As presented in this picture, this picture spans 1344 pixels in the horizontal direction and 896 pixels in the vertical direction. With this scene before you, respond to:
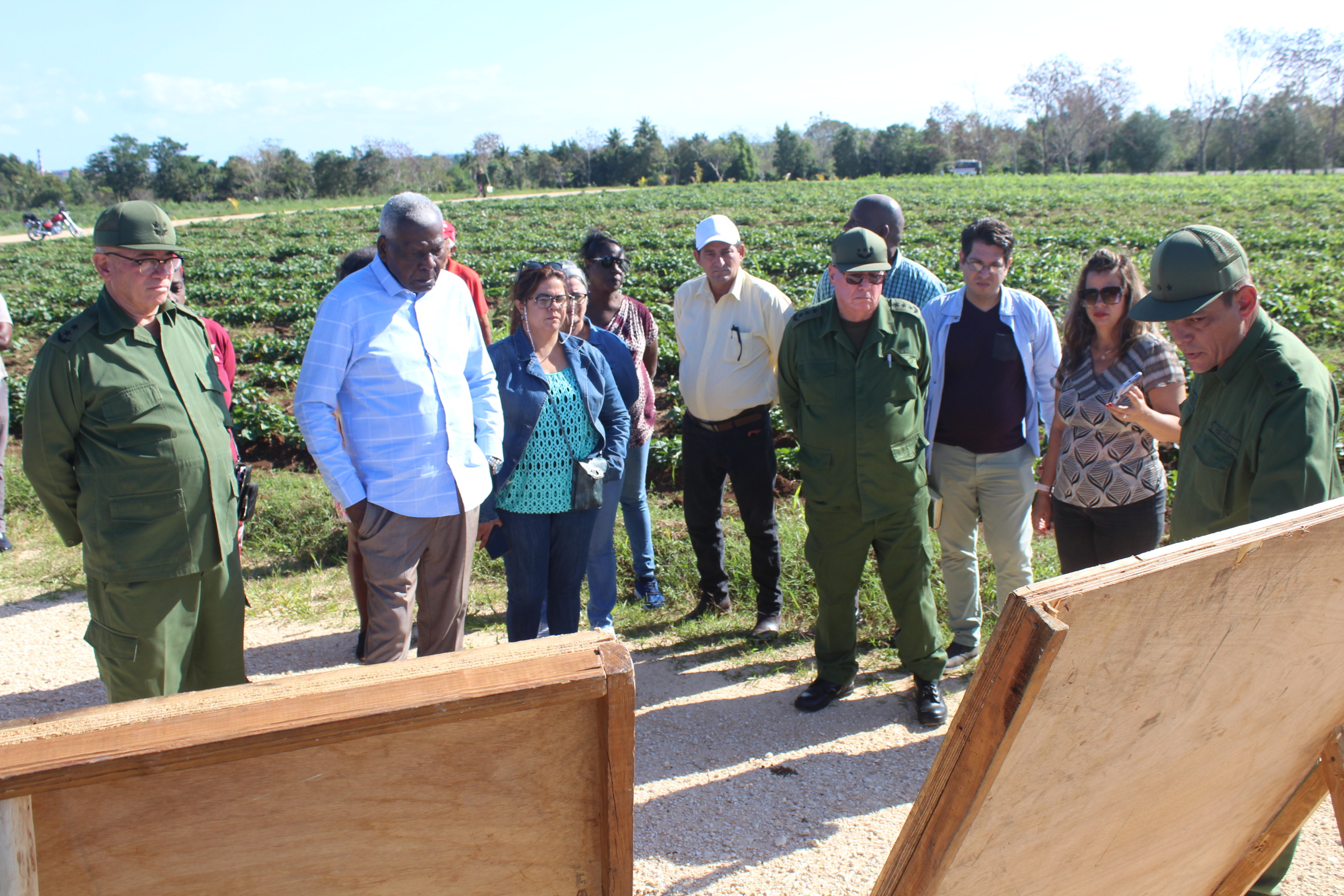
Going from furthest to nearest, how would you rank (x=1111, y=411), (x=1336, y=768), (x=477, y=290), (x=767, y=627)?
(x=477, y=290) → (x=767, y=627) → (x=1111, y=411) → (x=1336, y=768)

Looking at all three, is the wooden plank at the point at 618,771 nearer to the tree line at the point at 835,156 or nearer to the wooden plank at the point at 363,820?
the wooden plank at the point at 363,820

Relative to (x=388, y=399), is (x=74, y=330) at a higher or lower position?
higher

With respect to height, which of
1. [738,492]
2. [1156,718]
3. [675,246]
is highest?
[675,246]

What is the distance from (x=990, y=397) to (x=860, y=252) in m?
1.00

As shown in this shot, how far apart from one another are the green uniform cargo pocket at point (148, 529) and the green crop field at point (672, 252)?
2.55m

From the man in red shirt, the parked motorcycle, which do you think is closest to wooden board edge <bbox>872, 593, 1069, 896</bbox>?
the man in red shirt

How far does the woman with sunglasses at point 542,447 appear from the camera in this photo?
358cm

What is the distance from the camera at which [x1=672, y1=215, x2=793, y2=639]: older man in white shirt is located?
432 cm

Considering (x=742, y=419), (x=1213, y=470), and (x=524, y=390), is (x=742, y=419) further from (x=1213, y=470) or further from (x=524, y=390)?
(x=1213, y=470)

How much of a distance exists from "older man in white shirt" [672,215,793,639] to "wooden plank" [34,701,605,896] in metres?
3.29

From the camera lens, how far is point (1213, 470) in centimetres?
237

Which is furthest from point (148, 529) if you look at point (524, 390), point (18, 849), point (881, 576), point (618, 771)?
point (881, 576)

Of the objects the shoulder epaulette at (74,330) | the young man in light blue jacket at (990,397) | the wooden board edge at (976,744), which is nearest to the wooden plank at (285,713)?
the wooden board edge at (976,744)

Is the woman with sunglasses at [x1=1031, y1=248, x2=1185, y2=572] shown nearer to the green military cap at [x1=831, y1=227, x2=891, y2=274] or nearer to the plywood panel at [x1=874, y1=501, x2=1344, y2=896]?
the green military cap at [x1=831, y1=227, x2=891, y2=274]
